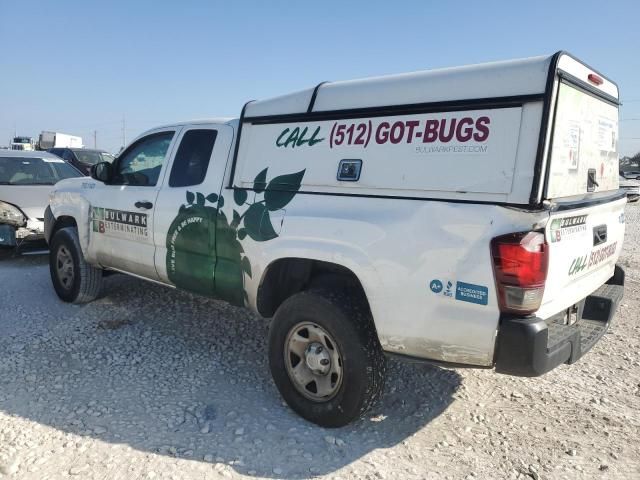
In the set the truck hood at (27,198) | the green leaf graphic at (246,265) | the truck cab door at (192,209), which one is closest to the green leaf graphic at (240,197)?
the truck cab door at (192,209)

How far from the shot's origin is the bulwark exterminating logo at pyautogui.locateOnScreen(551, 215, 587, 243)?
259 cm

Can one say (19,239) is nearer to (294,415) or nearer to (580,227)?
(294,415)

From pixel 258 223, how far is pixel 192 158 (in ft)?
3.55

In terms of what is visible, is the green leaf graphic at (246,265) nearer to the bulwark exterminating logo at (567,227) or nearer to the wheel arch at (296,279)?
the wheel arch at (296,279)

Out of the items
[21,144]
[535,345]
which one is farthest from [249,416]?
[21,144]

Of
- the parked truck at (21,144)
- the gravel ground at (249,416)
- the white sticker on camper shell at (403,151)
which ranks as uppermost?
the parked truck at (21,144)

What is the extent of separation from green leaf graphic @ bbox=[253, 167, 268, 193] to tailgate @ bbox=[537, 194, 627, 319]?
1.87m

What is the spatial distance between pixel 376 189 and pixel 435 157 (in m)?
0.38

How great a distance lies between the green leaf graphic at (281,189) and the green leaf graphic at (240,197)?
0.66 ft

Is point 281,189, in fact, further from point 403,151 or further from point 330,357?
point 330,357

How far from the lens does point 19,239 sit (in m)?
6.91

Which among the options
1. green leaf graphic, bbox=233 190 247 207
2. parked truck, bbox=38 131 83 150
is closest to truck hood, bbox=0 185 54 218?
green leaf graphic, bbox=233 190 247 207

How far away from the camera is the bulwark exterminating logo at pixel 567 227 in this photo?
8.50ft

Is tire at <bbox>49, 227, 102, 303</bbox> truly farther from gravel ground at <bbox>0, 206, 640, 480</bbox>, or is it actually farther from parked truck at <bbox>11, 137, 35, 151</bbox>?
parked truck at <bbox>11, 137, 35, 151</bbox>
